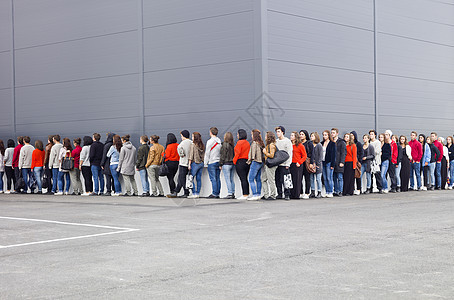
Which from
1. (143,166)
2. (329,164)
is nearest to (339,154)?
(329,164)

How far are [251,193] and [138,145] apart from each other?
567cm

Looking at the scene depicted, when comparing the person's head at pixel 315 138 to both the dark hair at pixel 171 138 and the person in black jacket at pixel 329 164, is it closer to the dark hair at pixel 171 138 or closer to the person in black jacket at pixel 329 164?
the person in black jacket at pixel 329 164

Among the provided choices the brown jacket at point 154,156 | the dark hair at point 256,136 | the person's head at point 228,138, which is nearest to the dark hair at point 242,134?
the dark hair at point 256,136

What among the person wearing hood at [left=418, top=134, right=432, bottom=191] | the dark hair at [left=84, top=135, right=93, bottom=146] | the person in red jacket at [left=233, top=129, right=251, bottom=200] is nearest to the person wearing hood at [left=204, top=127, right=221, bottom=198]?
the person in red jacket at [left=233, top=129, right=251, bottom=200]

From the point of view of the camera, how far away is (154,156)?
2025 centimetres

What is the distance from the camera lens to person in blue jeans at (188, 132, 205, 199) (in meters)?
19.3

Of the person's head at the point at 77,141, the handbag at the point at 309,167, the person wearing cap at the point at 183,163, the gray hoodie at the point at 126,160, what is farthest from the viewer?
the person's head at the point at 77,141

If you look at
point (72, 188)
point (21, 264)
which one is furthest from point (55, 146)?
point (21, 264)

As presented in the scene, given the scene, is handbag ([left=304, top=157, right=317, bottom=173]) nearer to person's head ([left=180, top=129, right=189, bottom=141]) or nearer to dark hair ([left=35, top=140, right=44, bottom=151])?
person's head ([left=180, top=129, right=189, bottom=141])

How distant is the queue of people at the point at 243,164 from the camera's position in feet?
60.6

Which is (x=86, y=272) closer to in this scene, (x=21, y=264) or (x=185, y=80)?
(x=21, y=264)

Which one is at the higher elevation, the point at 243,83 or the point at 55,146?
the point at 243,83

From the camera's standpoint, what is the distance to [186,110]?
70.6 feet

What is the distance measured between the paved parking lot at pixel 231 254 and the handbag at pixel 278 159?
350 centimetres
